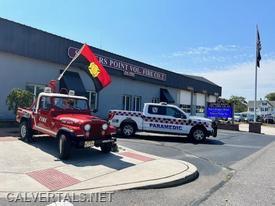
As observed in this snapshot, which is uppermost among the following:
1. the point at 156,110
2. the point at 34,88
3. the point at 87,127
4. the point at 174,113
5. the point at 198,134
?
the point at 34,88

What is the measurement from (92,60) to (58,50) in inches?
265

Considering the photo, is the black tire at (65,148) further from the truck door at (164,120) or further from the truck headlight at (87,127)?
the truck door at (164,120)

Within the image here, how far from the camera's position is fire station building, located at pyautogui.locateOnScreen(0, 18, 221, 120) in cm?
2003

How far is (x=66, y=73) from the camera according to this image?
23891 millimetres

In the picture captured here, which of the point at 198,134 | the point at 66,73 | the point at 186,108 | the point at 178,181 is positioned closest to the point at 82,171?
the point at 178,181

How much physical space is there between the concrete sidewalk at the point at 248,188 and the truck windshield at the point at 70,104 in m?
5.47

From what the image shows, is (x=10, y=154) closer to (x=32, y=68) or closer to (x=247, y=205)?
(x=247, y=205)

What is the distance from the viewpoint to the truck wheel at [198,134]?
1912 cm

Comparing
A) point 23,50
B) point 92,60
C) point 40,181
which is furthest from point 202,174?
point 23,50

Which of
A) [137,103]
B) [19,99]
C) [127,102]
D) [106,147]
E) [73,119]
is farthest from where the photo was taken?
[137,103]

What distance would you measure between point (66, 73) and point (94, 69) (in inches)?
266

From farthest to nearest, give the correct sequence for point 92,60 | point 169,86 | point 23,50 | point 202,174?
point 169,86 < point 23,50 < point 92,60 < point 202,174

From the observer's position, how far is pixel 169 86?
3919 centimetres

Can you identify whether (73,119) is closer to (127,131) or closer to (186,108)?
(127,131)
